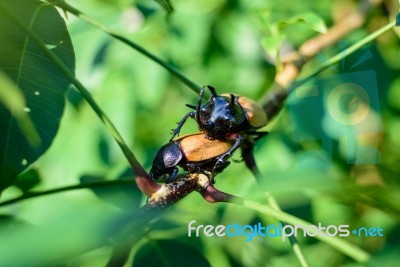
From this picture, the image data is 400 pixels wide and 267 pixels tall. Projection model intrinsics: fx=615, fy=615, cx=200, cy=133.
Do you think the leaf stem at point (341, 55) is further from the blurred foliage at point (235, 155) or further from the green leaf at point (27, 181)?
the green leaf at point (27, 181)

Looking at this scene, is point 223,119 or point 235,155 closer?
point 223,119

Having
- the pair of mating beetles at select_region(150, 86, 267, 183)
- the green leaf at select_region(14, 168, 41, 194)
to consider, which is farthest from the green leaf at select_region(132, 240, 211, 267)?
the green leaf at select_region(14, 168, 41, 194)
